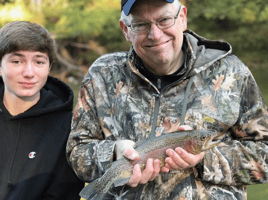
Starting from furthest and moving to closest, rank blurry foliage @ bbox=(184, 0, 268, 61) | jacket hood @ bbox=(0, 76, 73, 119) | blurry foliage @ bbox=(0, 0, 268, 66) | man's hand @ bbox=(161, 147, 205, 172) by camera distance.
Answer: blurry foliage @ bbox=(0, 0, 268, 66)
blurry foliage @ bbox=(184, 0, 268, 61)
jacket hood @ bbox=(0, 76, 73, 119)
man's hand @ bbox=(161, 147, 205, 172)

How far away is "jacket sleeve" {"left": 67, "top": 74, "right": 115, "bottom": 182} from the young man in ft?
2.00

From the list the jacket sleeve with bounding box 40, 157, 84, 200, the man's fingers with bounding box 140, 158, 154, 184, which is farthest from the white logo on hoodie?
the man's fingers with bounding box 140, 158, 154, 184

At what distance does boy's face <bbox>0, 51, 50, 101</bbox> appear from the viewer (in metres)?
2.84

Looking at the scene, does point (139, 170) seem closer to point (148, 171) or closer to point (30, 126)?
point (148, 171)

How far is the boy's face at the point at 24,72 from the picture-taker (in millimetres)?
2844

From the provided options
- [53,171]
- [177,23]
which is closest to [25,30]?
[53,171]

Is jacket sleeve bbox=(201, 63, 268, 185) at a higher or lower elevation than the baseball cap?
lower

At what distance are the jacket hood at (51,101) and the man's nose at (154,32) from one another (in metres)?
1.35

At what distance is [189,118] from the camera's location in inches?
84.7

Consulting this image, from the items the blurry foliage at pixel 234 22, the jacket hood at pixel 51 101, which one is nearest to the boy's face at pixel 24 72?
the jacket hood at pixel 51 101

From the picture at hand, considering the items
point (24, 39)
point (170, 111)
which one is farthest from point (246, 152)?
point (24, 39)

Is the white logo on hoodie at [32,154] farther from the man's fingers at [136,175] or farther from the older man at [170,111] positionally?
the man's fingers at [136,175]

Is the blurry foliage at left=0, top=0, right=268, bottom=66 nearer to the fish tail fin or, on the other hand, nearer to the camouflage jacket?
the camouflage jacket

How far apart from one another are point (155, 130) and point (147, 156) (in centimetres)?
29
